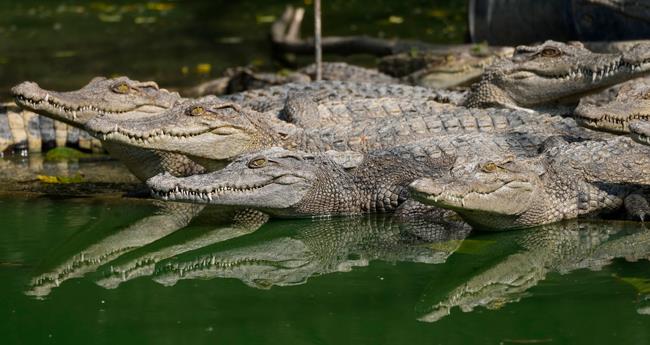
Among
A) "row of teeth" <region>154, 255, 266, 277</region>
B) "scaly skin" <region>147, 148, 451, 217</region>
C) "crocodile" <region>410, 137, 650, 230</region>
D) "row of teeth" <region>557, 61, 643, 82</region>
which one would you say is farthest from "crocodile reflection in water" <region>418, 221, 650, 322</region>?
"row of teeth" <region>557, 61, 643, 82</region>

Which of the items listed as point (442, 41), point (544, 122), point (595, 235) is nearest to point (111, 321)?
point (595, 235)

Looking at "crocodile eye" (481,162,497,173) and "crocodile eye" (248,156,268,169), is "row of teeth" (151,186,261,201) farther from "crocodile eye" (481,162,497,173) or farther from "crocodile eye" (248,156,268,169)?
"crocodile eye" (481,162,497,173)

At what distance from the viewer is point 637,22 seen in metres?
9.99

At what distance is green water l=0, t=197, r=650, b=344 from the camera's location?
487 cm

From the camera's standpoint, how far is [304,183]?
6980 mm

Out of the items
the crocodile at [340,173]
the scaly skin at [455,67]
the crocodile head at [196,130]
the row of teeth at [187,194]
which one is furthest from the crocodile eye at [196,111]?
the scaly skin at [455,67]

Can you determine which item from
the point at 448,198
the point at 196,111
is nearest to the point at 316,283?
the point at 448,198

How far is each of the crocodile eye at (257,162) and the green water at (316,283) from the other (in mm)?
366

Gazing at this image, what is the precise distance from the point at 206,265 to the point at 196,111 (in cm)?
159

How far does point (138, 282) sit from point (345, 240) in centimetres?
129

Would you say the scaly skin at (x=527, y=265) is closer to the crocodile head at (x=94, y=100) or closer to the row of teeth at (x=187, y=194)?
the row of teeth at (x=187, y=194)

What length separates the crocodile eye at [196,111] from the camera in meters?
7.45

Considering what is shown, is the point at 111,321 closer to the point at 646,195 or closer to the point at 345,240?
the point at 345,240

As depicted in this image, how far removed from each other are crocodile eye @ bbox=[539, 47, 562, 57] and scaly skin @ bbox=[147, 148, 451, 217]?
1782mm
